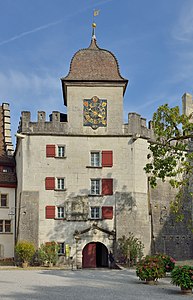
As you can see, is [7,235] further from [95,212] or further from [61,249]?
[95,212]

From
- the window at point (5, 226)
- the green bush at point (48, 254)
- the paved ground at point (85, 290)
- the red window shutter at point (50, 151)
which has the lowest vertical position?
the paved ground at point (85, 290)

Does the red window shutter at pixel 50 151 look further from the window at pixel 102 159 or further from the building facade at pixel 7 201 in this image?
the building facade at pixel 7 201

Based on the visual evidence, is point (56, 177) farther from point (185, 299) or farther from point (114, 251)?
point (185, 299)

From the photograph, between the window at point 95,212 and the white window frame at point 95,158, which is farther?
the white window frame at point 95,158

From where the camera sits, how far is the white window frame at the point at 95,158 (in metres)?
35.9

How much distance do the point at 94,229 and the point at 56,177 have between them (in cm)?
444

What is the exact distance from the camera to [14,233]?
123 feet

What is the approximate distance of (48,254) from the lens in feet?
108

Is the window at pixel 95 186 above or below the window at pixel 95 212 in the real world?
above

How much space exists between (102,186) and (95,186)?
0.51 metres

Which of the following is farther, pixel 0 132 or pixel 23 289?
pixel 0 132

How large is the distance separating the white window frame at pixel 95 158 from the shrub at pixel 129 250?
538 centimetres

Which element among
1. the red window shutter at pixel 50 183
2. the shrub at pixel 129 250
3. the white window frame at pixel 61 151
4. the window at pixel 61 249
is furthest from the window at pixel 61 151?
the shrub at pixel 129 250

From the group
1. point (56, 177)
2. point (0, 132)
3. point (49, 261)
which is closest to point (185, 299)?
point (49, 261)
